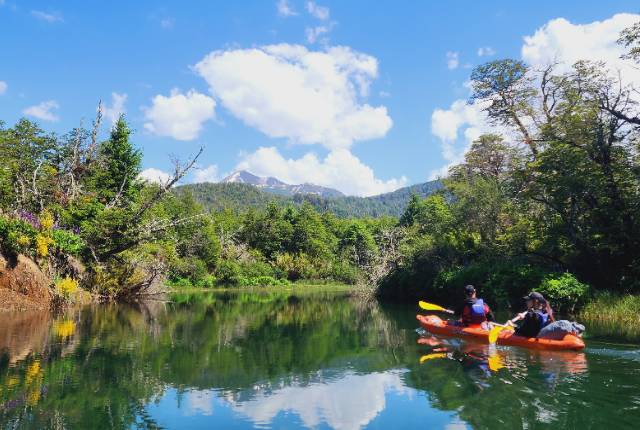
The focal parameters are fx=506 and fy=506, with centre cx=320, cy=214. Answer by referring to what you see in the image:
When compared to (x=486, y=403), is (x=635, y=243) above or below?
above

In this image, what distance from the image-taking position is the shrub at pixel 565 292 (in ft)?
55.1

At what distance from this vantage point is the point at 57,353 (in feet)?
33.9

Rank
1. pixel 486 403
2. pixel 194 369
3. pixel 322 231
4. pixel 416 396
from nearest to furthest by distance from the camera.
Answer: pixel 486 403 < pixel 416 396 < pixel 194 369 < pixel 322 231

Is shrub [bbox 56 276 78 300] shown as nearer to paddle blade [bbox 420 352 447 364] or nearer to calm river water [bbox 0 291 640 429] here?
calm river water [bbox 0 291 640 429]

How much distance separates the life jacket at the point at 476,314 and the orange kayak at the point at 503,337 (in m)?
0.18

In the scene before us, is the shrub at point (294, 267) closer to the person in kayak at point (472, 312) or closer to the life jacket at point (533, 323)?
the person in kayak at point (472, 312)

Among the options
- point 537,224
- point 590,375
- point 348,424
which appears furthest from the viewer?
point 537,224

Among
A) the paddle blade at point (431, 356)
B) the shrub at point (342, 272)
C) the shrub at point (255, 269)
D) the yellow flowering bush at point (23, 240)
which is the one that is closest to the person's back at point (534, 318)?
the paddle blade at point (431, 356)

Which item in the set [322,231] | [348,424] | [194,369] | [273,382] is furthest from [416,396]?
[322,231]

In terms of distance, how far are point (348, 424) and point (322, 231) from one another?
59701 millimetres

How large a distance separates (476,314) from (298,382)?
619 cm

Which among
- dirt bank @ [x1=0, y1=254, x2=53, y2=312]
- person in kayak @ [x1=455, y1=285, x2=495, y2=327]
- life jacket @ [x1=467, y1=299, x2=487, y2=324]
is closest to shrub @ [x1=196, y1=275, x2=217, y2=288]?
dirt bank @ [x1=0, y1=254, x2=53, y2=312]

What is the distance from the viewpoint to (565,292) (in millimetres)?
16828

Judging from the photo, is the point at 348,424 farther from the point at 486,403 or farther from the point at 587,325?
the point at 587,325
